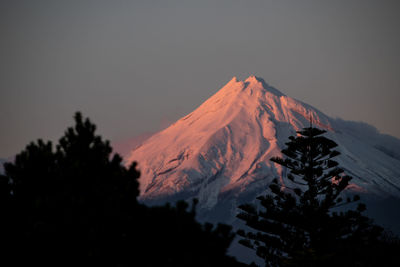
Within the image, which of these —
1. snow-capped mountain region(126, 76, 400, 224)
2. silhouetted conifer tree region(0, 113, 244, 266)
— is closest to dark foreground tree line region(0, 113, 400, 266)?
silhouetted conifer tree region(0, 113, 244, 266)

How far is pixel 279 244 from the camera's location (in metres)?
29.0

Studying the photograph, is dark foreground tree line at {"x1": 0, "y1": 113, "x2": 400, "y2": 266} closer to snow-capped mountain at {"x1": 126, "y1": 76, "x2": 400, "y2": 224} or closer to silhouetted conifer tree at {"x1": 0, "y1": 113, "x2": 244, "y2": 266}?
silhouetted conifer tree at {"x1": 0, "y1": 113, "x2": 244, "y2": 266}

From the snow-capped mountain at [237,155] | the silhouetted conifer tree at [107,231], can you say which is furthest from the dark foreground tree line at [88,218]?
the snow-capped mountain at [237,155]

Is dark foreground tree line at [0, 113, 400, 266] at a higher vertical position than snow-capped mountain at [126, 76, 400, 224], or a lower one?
lower

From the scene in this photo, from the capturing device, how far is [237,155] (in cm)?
15525

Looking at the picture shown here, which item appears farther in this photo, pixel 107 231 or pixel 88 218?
pixel 88 218

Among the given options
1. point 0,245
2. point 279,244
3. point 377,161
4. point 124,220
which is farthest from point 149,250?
point 377,161

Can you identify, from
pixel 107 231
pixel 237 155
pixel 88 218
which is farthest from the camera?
pixel 237 155

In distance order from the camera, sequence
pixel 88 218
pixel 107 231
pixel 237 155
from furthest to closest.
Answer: pixel 237 155 → pixel 88 218 → pixel 107 231

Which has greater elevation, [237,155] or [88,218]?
[237,155]

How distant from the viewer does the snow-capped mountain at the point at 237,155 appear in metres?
147

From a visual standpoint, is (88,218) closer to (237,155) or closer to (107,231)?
(107,231)

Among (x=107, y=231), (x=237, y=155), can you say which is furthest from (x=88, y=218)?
(x=237, y=155)

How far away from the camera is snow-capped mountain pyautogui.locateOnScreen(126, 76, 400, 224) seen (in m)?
147
